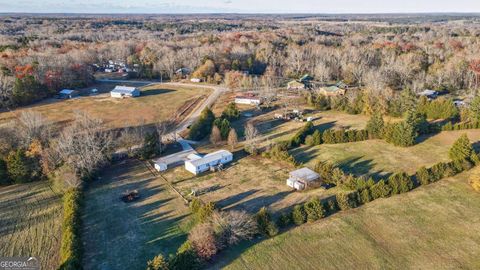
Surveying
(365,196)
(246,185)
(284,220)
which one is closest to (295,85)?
(246,185)

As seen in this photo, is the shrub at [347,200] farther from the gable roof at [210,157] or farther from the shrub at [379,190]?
the gable roof at [210,157]

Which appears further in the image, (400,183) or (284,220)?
(400,183)

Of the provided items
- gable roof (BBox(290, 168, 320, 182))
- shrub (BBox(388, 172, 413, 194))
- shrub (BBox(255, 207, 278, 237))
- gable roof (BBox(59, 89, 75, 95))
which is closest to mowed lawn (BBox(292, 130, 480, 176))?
gable roof (BBox(290, 168, 320, 182))

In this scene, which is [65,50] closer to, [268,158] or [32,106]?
[32,106]

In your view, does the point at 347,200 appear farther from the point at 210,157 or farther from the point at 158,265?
the point at 158,265

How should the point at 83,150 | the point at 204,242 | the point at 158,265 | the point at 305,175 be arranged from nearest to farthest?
the point at 158,265, the point at 204,242, the point at 305,175, the point at 83,150

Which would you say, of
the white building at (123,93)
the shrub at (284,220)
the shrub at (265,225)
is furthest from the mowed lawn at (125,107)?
the shrub at (284,220)

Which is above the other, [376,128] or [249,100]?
[376,128]
